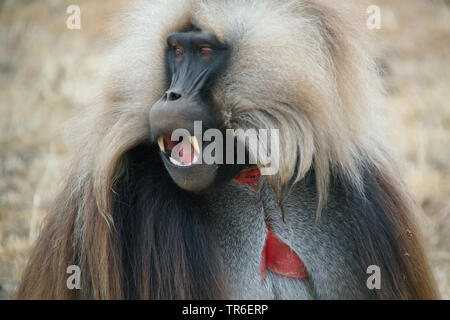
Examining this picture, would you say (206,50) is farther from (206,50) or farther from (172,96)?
(172,96)

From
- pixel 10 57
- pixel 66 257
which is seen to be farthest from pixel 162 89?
pixel 10 57

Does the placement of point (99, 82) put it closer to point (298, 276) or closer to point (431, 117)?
point (298, 276)

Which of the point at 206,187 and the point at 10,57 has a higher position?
the point at 10,57

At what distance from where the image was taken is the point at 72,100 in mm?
6328

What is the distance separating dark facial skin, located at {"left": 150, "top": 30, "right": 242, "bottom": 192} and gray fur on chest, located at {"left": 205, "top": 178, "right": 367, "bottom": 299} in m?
0.20

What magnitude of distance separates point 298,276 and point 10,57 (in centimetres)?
523

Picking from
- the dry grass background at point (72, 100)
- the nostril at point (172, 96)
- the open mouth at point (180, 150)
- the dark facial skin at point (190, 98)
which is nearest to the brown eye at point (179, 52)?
the dark facial skin at point (190, 98)

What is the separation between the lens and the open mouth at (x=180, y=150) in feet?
8.30

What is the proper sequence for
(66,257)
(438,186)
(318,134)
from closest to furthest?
(318,134)
(66,257)
(438,186)

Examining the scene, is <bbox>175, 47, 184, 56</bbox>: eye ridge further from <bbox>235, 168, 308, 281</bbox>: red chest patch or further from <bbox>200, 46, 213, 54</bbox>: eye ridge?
<bbox>235, 168, 308, 281</bbox>: red chest patch

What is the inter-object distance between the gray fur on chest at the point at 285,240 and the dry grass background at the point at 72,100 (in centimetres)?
108

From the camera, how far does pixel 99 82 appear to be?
287 cm

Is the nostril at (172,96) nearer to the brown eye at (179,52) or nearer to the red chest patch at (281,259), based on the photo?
the brown eye at (179,52)

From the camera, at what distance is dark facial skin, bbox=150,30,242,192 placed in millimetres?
2463
